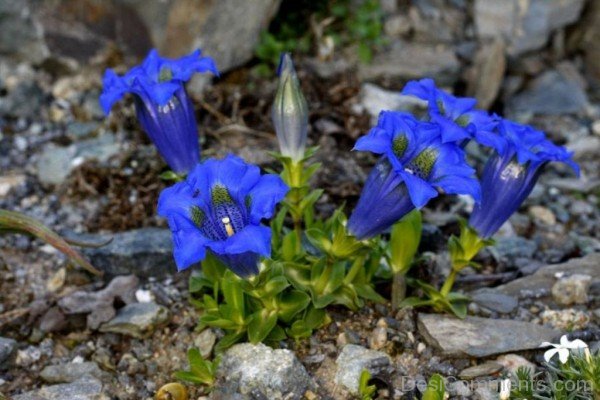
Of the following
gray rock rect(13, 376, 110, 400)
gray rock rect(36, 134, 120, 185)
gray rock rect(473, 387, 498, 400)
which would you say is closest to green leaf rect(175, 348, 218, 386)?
gray rock rect(13, 376, 110, 400)

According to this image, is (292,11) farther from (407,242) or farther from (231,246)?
(231,246)

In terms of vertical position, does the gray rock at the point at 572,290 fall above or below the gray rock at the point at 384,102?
below

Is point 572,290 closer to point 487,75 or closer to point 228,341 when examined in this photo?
point 228,341

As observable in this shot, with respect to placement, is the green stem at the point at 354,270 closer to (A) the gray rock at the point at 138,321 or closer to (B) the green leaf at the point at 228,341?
(B) the green leaf at the point at 228,341

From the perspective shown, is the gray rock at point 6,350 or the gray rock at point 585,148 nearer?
the gray rock at point 6,350

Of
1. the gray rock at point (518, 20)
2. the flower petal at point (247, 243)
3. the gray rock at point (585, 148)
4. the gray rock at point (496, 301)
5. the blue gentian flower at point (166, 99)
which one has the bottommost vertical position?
the gray rock at point (585, 148)

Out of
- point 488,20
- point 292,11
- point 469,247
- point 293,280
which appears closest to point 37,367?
point 293,280

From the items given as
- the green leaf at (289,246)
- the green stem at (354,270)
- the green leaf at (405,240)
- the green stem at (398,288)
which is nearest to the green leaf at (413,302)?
the green stem at (398,288)
